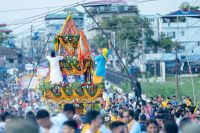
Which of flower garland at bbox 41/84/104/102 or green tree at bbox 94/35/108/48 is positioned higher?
flower garland at bbox 41/84/104/102

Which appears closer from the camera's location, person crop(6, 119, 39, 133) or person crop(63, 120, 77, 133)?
person crop(6, 119, 39, 133)

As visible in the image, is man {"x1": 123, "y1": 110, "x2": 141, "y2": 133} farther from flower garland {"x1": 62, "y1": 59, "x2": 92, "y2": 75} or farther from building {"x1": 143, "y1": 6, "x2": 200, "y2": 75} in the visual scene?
building {"x1": 143, "y1": 6, "x2": 200, "y2": 75}

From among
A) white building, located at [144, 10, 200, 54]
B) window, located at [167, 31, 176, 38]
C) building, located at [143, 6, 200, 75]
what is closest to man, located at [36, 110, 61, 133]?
building, located at [143, 6, 200, 75]

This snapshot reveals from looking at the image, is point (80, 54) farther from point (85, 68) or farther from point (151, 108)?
point (151, 108)

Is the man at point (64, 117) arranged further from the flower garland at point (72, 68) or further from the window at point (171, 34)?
the window at point (171, 34)

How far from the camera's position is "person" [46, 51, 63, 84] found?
21.2 meters

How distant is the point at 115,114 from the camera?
2003cm

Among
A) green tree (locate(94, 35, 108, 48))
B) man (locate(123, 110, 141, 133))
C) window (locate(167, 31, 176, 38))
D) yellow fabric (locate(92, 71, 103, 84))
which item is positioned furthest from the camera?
window (locate(167, 31, 176, 38))

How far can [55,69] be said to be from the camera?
21297mm

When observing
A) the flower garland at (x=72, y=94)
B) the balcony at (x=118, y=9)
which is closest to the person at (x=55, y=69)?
the flower garland at (x=72, y=94)

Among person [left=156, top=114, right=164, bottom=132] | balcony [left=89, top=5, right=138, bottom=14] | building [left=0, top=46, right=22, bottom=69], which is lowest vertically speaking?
building [left=0, top=46, right=22, bottom=69]

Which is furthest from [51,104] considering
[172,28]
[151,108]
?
[172,28]

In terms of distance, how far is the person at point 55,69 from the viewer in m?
21.2

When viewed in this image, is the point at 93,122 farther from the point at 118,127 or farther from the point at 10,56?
the point at 10,56
